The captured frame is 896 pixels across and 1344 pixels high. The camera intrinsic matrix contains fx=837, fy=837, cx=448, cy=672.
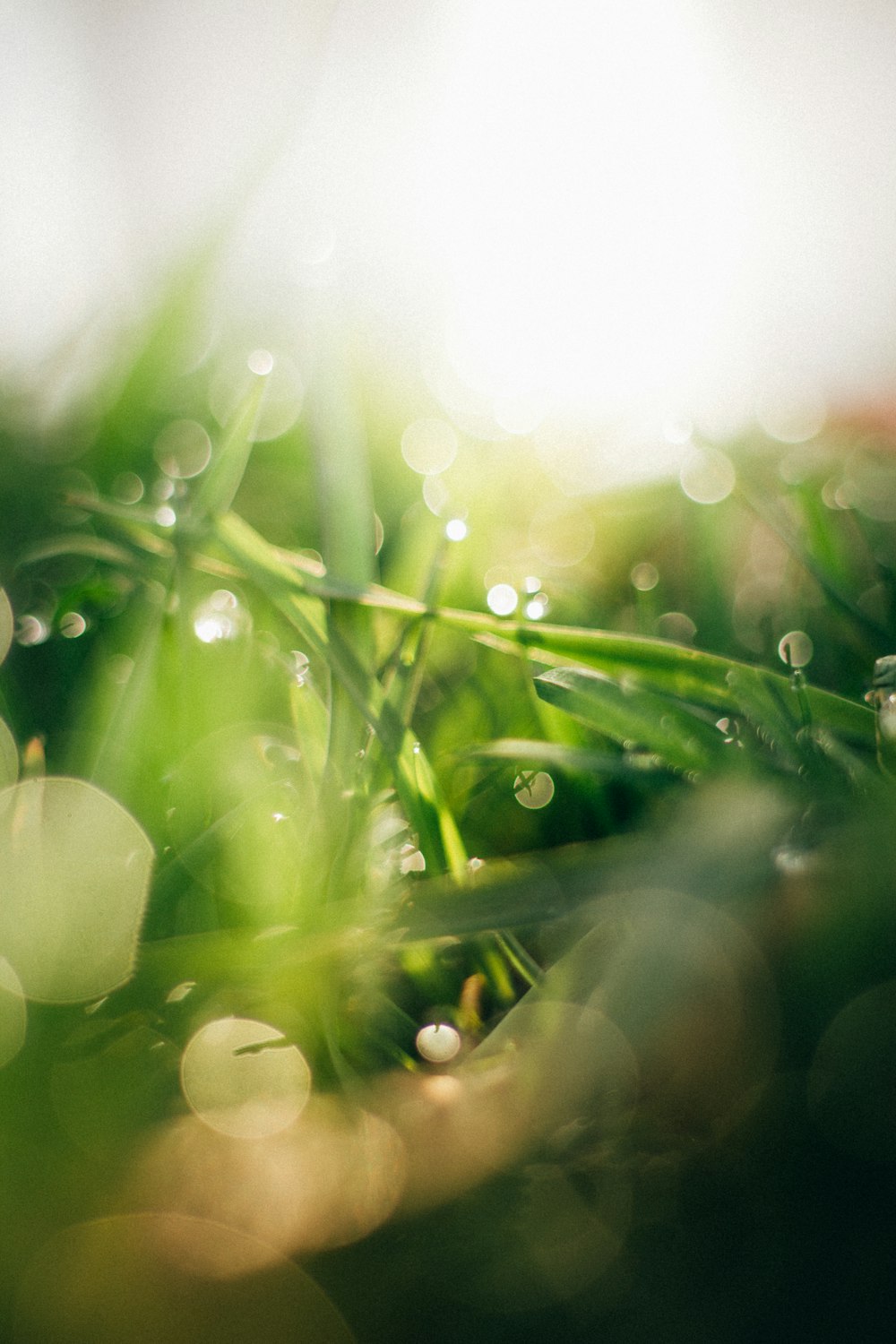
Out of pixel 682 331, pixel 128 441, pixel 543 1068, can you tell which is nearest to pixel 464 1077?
pixel 543 1068

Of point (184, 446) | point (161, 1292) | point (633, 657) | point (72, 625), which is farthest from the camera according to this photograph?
point (184, 446)

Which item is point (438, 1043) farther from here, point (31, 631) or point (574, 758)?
point (31, 631)

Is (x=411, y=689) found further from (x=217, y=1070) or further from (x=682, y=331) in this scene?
(x=682, y=331)

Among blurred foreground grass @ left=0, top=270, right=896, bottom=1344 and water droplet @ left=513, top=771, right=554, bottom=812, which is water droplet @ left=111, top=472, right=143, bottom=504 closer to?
blurred foreground grass @ left=0, top=270, right=896, bottom=1344

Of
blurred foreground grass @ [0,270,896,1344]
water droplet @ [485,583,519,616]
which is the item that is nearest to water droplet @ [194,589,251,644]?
blurred foreground grass @ [0,270,896,1344]

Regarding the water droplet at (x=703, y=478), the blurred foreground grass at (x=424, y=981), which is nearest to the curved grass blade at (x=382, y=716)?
the blurred foreground grass at (x=424, y=981)

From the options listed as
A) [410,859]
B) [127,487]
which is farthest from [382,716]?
[127,487]

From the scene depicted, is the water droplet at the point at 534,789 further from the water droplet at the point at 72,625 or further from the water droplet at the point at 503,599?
the water droplet at the point at 72,625
